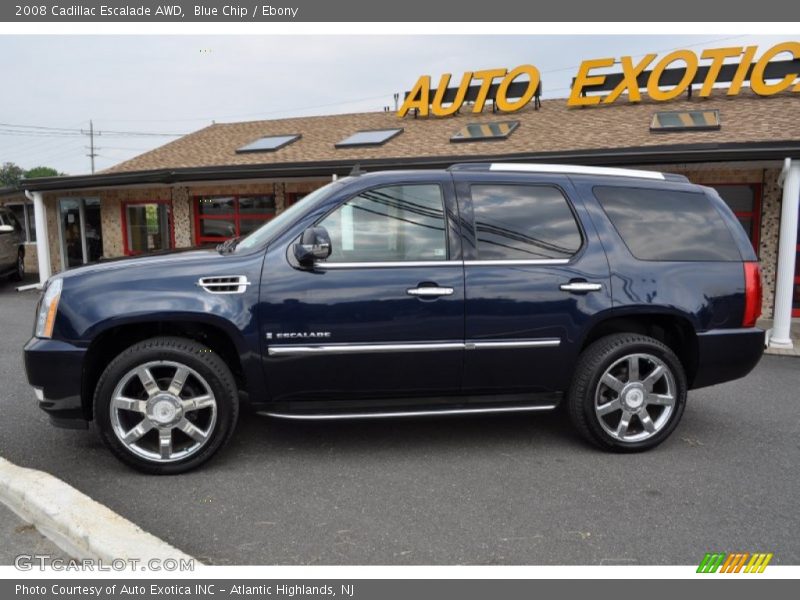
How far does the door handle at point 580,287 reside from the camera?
3885 millimetres

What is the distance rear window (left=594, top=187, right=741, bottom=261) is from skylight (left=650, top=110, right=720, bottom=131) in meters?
7.99

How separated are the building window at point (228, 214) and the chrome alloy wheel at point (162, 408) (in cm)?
1096

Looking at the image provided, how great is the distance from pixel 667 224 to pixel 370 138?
1065 cm

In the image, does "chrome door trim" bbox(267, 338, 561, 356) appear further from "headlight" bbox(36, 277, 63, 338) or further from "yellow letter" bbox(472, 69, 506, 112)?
"yellow letter" bbox(472, 69, 506, 112)

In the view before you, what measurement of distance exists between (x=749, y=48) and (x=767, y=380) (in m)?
9.41

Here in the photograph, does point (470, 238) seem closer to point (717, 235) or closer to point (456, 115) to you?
point (717, 235)

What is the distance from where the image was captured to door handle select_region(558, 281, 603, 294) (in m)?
3.88

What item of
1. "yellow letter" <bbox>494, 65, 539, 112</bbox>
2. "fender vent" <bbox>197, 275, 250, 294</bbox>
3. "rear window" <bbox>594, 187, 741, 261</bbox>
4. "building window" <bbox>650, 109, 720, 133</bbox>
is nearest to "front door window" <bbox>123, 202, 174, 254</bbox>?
"yellow letter" <bbox>494, 65, 539, 112</bbox>

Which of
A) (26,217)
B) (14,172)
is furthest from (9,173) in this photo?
(26,217)

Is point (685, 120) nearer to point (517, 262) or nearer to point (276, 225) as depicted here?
point (517, 262)

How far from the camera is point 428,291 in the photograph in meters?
3.74

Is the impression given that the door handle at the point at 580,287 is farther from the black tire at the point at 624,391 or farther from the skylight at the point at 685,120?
the skylight at the point at 685,120

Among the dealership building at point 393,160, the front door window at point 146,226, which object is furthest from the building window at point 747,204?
the front door window at point 146,226
